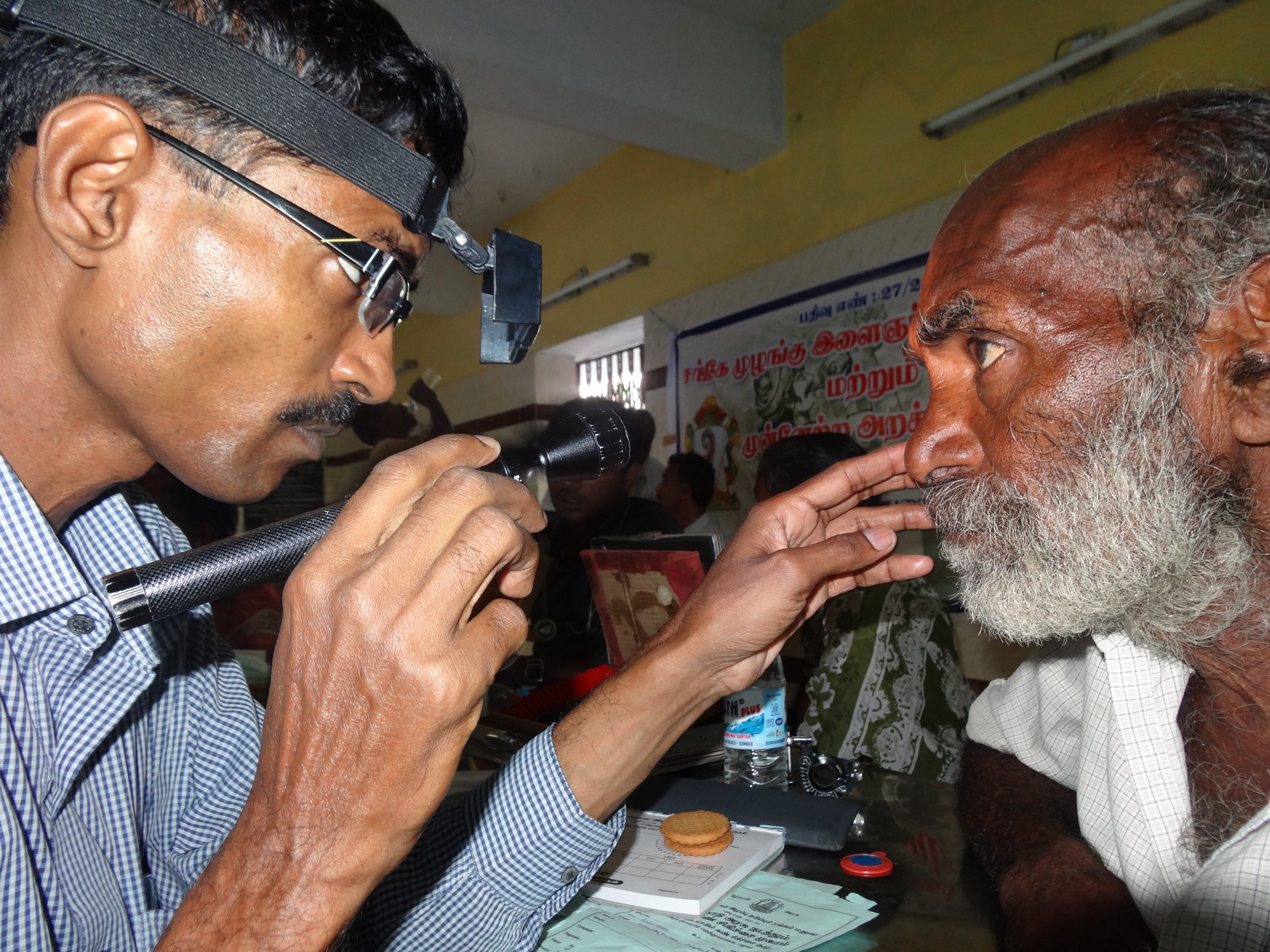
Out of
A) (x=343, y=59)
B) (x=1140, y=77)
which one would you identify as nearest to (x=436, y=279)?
(x=1140, y=77)

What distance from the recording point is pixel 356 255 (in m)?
1.20

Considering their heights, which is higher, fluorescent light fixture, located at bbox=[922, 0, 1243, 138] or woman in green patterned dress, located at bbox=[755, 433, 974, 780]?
fluorescent light fixture, located at bbox=[922, 0, 1243, 138]

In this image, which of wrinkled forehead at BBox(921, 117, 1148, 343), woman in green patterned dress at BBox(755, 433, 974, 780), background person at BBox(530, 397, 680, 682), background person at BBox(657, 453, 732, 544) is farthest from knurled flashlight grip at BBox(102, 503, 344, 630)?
background person at BBox(657, 453, 732, 544)

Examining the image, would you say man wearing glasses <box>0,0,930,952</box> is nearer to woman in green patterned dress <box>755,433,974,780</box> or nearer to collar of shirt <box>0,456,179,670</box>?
collar of shirt <box>0,456,179,670</box>

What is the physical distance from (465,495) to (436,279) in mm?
8402

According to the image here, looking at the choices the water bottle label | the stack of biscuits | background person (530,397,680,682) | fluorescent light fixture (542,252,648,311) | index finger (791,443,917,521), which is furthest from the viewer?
fluorescent light fixture (542,252,648,311)

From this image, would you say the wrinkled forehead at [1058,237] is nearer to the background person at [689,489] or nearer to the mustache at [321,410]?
the mustache at [321,410]

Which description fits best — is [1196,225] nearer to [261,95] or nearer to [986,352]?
[986,352]

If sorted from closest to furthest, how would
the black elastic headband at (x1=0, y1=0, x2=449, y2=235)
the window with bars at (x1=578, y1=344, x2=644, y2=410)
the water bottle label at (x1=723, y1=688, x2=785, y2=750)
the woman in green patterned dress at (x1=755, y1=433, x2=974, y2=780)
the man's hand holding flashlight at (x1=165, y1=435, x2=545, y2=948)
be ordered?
the man's hand holding flashlight at (x1=165, y1=435, x2=545, y2=948) < the black elastic headband at (x1=0, y1=0, x2=449, y2=235) < the water bottle label at (x1=723, y1=688, x2=785, y2=750) < the woman in green patterned dress at (x1=755, y1=433, x2=974, y2=780) < the window with bars at (x1=578, y1=344, x2=644, y2=410)

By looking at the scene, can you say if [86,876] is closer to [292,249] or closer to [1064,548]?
[292,249]

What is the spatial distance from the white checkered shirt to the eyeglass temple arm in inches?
53.7

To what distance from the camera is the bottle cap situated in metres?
1.32

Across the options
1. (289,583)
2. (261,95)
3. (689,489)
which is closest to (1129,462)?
(289,583)

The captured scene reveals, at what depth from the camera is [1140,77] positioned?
11.4 feet
